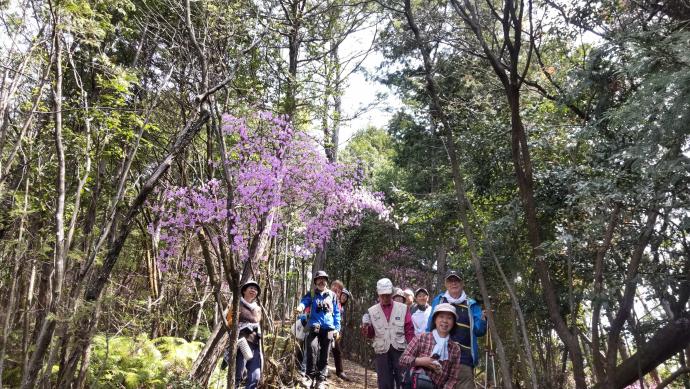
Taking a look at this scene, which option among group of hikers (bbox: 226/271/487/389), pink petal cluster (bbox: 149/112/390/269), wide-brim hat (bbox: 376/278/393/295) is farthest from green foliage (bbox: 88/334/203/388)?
wide-brim hat (bbox: 376/278/393/295)

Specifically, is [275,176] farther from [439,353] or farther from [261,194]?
[439,353]

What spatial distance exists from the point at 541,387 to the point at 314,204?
5.71 meters

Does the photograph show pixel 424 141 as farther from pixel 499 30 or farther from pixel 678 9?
pixel 678 9

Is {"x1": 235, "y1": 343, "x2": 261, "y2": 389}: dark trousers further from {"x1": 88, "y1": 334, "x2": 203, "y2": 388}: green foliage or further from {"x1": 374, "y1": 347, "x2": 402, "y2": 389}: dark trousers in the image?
{"x1": 374, "y1": 347, "x2": 402, "y2": 389}: dark trousers

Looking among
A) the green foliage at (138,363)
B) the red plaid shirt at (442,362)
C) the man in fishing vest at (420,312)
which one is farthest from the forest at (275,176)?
the red plaid shirt at (442,362)

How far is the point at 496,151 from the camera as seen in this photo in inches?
294

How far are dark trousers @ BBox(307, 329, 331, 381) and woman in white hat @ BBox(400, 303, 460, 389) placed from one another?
2.77m

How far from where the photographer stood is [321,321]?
664 centimetres

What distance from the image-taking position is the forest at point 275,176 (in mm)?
3838

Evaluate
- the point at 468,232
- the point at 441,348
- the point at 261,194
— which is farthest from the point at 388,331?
the point at 261,194

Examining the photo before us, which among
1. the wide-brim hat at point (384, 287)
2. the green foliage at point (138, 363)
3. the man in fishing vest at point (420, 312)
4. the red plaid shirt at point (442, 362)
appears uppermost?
the wide-brim hat at point (384, 287)

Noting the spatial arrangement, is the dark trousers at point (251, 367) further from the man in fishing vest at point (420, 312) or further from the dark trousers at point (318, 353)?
the man in fishing vest at point (420, 312)

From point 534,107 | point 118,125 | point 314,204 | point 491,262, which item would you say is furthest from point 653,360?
point 118,125

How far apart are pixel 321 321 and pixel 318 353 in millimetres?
679
